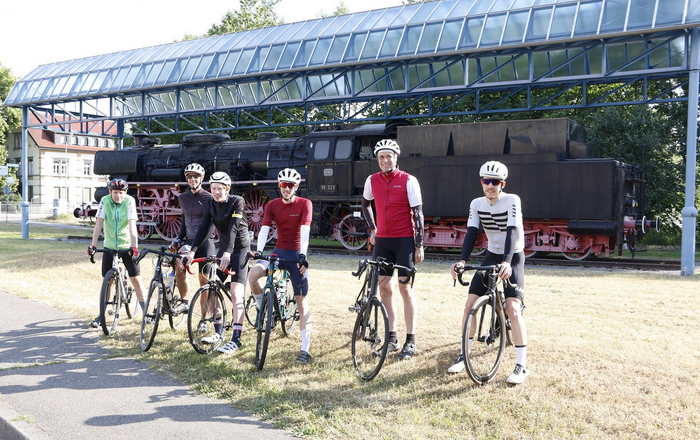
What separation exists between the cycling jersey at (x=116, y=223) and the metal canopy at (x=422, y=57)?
406 inches

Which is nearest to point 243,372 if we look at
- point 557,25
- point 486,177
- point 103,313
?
point 103,313

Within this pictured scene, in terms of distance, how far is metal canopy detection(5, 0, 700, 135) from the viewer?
1411cm

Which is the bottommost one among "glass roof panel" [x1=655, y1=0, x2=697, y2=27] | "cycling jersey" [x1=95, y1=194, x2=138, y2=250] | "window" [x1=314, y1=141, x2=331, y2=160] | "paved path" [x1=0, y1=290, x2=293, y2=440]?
"paved path" [x1=0, y1=290, x2=293, y2=440]

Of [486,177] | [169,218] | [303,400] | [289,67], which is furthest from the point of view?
[169,218]

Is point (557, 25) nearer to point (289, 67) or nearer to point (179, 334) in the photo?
point (289, 67)

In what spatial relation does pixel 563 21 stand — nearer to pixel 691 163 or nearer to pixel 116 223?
pixel 691 163

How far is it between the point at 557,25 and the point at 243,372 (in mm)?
12217

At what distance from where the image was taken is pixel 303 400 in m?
4.98

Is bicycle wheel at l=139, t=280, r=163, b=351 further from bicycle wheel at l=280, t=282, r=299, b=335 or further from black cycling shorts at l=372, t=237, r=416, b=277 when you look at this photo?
black cycling shorts at l=372, t=237, r=416, b=277

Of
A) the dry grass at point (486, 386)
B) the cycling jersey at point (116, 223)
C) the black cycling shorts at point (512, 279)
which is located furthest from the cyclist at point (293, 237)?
the cycling jersey at point (116, 223)

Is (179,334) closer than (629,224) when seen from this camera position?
Yes

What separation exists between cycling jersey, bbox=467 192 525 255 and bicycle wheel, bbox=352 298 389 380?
117 centimetres

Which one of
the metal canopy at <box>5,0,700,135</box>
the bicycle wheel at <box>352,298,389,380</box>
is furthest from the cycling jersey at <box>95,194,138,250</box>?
the metal canopy at <box>5,0,700,135</box>

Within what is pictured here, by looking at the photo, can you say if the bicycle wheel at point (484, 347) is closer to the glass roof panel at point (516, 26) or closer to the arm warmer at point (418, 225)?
the arm warmer at point (418, 225)
